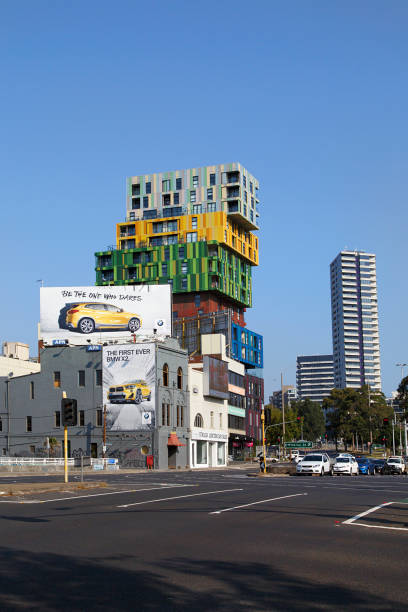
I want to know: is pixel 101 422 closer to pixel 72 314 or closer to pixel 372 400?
pixel 72 314

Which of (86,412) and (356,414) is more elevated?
(86,412)

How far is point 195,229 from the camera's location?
148250 millimetres

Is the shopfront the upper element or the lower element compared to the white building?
lower

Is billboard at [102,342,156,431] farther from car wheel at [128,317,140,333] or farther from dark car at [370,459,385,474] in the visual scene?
dark car at [370,459,385,474]

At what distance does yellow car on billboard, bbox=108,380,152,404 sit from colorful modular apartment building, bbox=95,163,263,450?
56.6 meters

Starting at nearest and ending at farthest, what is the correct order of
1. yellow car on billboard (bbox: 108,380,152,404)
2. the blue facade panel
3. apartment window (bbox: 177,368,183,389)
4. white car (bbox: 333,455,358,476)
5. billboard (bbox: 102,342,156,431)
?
1. white car (bbox: 333,455,358,476)
2. billboard (bbox: 102,342,156,431)
3. yellow car on billboard (bbox: 108,380,152,404)
4. apartment window (bbox: 177,368,183,389)
5. the blue facade panel

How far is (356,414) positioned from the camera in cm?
14725

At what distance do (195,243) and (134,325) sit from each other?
58.0 meters

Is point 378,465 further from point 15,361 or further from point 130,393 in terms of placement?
point 15,361

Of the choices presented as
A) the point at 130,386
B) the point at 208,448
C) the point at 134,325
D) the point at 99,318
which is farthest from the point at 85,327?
the point at 208,448

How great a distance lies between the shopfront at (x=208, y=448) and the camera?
91750mm

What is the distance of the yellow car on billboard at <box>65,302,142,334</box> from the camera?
88.8m

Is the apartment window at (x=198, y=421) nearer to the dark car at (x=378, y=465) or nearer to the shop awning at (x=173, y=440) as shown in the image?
the shop awning at (x=173, y=440)

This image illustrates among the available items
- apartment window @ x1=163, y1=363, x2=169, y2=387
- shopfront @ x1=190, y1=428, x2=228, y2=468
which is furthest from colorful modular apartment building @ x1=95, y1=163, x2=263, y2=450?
apartment window @ x1=163, y1=363, x2=169, y2=387
